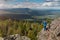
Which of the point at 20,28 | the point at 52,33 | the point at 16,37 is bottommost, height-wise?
the point at 16,37

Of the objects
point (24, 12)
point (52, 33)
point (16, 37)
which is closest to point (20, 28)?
point (16, 37)

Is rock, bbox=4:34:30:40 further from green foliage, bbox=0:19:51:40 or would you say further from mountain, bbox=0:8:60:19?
mountain, bbox=0:8:60:19

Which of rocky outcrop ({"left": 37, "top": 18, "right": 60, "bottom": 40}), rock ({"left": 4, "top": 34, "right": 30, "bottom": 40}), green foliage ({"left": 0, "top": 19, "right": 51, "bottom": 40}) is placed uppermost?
rocky outcrop ({"left": 37, "top": 18, "right": 60, "bottom": 40})

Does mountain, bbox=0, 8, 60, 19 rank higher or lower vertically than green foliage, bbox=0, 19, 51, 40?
higher

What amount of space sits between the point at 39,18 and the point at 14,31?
923 millimetres

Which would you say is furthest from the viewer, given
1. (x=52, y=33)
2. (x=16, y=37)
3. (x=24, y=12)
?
(x=24, y=12)

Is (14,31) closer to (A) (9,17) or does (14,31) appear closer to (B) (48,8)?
(A) (9,17)

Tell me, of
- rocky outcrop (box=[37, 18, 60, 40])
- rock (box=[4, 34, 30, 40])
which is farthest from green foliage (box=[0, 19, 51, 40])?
rocky outcrop (box=[37, 18, 60, 40])

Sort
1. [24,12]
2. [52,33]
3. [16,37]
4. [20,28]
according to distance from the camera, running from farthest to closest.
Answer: [24,12], [20,28], [16,37], [52,33]

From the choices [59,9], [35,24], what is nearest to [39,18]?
[35,24]

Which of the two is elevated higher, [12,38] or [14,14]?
[14,14]

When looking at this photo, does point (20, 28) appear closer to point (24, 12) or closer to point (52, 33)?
point (24, 12)

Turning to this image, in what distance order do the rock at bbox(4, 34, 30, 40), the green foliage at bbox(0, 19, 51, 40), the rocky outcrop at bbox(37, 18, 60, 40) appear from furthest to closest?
the green foliage at bbox(0, 19, 51, 40) < the rock at bbox(4, 34, 30, 40) < the rocky outcrop at bbox(37, 18, 60, 40)

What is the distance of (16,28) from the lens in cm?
530
